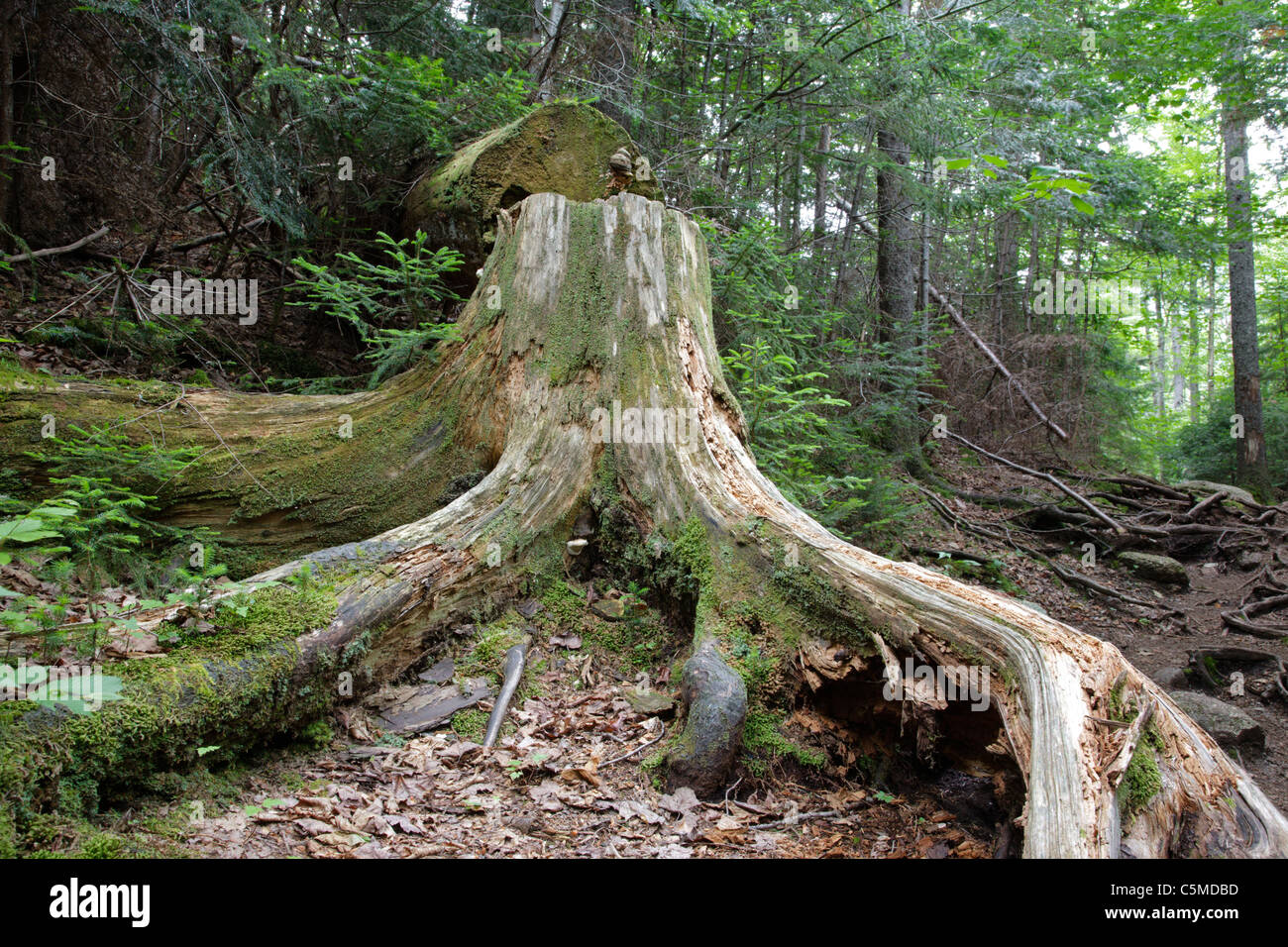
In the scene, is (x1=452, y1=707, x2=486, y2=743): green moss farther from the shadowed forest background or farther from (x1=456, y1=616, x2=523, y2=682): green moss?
the shadowed forest background

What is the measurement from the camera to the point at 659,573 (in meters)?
4.21

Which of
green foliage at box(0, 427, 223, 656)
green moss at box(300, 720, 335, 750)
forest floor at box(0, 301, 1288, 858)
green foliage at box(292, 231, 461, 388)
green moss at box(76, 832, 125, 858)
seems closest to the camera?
green moss at box(76, 832, 125, 858)

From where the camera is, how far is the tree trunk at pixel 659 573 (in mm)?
2391

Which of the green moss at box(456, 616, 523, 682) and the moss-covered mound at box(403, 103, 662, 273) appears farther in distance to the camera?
the moss-covered mound at box(403, 103, 662, 273)

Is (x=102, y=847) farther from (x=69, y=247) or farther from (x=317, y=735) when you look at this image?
(x=69, y=247)

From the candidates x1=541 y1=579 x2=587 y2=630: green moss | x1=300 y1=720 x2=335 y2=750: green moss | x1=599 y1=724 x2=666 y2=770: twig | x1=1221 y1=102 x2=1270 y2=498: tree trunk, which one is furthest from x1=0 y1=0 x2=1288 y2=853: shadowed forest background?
x1=300 y1=720 x2=335 y2=750: green moss

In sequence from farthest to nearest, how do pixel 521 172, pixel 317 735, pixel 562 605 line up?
pixel 521 172 < pixel 562 605 < pixel 317 735

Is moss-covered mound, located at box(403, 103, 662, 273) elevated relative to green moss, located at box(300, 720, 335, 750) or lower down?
elevated

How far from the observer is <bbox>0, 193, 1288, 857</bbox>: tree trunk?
2.39 meters

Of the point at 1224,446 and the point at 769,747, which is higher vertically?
the point at 1224,446

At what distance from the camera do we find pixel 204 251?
849cm

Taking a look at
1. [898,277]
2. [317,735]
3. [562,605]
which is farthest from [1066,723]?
[898,277]

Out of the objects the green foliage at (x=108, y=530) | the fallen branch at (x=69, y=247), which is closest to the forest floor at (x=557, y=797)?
the green foliage at (x=108, y=530)

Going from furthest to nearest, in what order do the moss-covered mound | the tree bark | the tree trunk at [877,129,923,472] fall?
1. the tree bark
2. the tree trunk at [877,129,923,472]
3. the moss-covered mound
